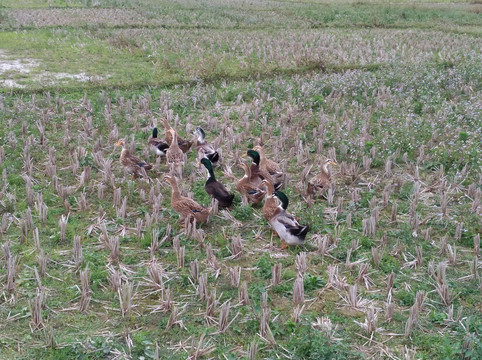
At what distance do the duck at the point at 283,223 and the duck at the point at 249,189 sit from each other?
22.5 inches

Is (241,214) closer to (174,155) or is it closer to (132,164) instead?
(174,155)

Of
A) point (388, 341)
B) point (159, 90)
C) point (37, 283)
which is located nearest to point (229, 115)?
point (159, 90)

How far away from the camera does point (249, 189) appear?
6.45 meters

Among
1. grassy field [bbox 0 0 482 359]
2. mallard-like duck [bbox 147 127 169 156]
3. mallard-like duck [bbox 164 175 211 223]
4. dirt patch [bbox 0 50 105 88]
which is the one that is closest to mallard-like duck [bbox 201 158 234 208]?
grassy field [bbox 0 0 482 359]

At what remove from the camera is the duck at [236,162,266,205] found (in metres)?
6.36

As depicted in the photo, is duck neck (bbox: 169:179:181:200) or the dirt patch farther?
the dirt patch

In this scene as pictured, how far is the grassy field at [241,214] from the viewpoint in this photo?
13.9 ft

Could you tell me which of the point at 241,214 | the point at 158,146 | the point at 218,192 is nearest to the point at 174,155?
the point at 158,146

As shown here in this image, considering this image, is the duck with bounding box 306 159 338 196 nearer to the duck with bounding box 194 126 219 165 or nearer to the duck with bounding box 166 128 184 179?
the duck with bounding box 194 126 219 165

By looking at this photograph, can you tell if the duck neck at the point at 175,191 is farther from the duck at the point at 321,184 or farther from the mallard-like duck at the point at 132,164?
the duck at the point at 321,184

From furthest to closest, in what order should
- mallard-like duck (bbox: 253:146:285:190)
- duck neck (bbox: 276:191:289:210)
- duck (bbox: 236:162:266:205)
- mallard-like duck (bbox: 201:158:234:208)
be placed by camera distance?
mallard-like duck (bbox: 253:146:285:190), duck (bbox: 236:162:266:205), mallard-like duck (bbox: 201:158:234:208), duck neck (bbox: 276:191:289:210)

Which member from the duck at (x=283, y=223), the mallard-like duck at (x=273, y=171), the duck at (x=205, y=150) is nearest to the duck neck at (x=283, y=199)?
the duck at (x=283, y=223)

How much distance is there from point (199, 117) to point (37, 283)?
5770 millimetres

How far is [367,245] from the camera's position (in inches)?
218
